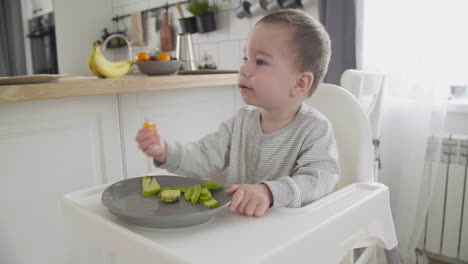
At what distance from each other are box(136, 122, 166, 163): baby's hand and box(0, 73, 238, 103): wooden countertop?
0.49m

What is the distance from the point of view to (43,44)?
3959 mm

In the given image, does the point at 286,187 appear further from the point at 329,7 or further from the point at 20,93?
the point at 329,7

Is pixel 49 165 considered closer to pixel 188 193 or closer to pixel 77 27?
pixel 188 193

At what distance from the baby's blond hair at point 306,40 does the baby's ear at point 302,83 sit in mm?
12

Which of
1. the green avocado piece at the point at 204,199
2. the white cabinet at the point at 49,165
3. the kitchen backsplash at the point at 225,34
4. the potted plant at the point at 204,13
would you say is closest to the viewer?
the green avocado piece at the point at 204,199

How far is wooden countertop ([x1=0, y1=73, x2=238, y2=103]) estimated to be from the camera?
1026 mm

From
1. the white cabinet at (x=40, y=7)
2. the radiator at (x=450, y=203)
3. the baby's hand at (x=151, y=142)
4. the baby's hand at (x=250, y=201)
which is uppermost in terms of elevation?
the white cabinet at (x=40, y=7)

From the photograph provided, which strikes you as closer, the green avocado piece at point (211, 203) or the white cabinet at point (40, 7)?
the green avocado piece at point (211, 203)

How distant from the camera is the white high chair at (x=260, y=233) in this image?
491 millimetres

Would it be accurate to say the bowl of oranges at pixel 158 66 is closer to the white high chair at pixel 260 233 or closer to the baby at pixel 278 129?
the baby at pixel 278 129

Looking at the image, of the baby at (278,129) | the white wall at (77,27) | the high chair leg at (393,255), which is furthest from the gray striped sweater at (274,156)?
the white wall at (77,27)

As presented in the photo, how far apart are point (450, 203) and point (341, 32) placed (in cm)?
90

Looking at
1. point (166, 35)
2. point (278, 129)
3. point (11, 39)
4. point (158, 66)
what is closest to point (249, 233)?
point (278, 129)

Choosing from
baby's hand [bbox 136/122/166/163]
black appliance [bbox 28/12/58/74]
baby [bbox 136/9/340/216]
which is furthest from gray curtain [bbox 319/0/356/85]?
black appliance [bbox 28/12/58/74]
